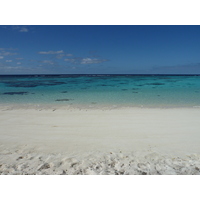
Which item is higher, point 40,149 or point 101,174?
point 40,149

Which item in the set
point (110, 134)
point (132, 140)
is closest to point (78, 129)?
point (110, 134)

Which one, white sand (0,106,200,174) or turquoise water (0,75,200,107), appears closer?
white sand (0,106,200,174)

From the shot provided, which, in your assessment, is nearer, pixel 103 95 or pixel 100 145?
pixel 100 145

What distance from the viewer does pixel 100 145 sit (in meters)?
4.89

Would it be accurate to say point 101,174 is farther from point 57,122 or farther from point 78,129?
point 57,122

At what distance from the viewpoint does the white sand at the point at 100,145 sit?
12.0ft

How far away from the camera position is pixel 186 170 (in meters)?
3.54

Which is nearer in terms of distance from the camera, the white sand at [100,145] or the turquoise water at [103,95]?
the white sand at [100,145]

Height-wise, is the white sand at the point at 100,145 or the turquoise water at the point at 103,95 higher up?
the turquoise water at the point at 103,95

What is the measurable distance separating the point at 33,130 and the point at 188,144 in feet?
18.3

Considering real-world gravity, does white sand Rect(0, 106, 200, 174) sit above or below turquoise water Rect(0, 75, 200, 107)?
below

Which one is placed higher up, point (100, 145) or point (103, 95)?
point (103, 95)

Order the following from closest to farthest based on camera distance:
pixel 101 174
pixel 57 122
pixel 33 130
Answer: pixel 101 174
pixel 33 130
pixel 57 122

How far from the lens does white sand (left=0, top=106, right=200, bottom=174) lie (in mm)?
3660
